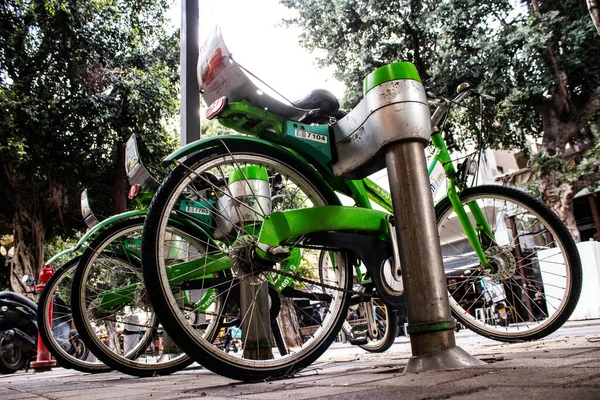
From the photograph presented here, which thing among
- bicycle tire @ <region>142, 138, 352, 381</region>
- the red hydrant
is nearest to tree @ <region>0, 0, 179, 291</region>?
the red hydrant

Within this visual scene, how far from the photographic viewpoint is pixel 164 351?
361 cm

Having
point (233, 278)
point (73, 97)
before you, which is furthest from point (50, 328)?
point (73, 97)

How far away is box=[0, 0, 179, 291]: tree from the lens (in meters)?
12.0

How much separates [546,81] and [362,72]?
4.31 meters

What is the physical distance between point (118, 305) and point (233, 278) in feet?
6.31

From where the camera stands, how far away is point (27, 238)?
42.9 ft

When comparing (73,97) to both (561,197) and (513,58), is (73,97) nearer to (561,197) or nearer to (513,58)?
(513,58)

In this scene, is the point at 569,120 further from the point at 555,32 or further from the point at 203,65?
the point at 203,65

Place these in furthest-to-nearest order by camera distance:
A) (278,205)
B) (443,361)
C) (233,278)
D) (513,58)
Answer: (513,58)
(278,205)
(233,278)
(443,361)

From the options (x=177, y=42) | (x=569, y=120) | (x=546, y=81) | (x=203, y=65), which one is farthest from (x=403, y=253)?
(x=177, y=42)

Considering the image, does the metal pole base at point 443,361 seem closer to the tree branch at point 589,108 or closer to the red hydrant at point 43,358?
the red hydrant at point 43,358

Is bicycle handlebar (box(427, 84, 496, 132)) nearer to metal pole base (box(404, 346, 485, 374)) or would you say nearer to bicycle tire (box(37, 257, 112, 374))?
metal pole base (box(404, 346, 485, 374))

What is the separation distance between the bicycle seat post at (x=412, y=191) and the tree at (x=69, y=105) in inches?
444

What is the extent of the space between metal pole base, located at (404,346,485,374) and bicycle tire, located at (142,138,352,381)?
625 millimetres
